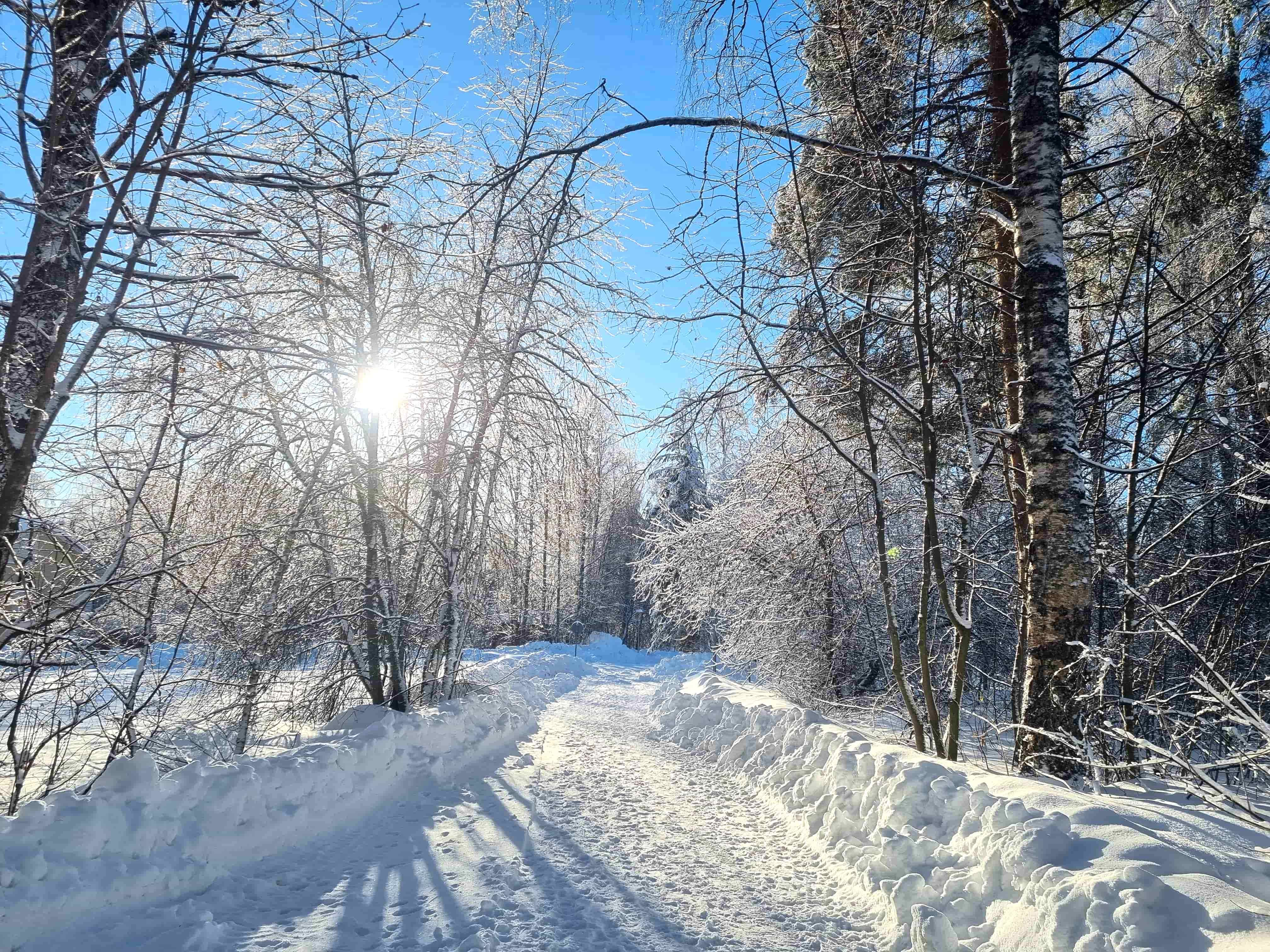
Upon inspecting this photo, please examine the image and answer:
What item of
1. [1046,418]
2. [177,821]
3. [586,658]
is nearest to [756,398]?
[1046,418]

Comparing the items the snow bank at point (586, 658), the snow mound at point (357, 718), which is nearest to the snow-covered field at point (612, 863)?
the snow mound at point (357, 718)

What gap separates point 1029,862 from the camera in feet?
8.86

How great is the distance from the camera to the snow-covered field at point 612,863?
251 cm

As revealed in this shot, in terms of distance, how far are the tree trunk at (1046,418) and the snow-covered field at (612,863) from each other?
1.91ft

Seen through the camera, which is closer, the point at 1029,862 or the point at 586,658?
the point at 1029,862

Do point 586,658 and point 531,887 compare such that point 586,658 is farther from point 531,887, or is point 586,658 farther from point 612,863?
point 531,887

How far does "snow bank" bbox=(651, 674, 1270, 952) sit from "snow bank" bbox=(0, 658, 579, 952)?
338 centimetres

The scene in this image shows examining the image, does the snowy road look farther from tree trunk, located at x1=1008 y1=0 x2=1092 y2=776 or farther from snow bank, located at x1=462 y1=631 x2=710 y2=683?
snow bank, located at x1=462 y1=631 x2=710 y2=683

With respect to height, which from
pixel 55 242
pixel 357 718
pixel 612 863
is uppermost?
pixel 55 242

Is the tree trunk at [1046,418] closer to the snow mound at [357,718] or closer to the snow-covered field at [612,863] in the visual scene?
the snow-covered field at [612,863]

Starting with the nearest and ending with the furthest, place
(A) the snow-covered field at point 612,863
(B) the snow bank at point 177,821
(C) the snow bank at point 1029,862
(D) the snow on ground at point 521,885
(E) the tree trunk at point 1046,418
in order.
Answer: (C) the snow bank at point 1029,862, (A) the snow-covered field at point 612,863, (B) the snow bank at point 177,821, (D) the snow on ground at point 521,885, (E) the tree trunk at point 1046,418

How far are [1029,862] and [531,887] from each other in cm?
246

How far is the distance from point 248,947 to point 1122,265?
8.31 metres

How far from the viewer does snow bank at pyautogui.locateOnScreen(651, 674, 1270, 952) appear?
2164 mm
